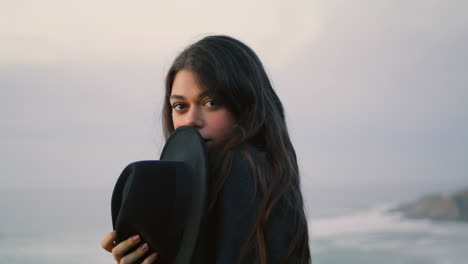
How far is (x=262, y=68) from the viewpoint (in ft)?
7.13

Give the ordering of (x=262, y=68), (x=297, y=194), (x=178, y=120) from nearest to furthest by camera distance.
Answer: (x=297, y=194)
(x=178, y=120)
(x=262, y=68)

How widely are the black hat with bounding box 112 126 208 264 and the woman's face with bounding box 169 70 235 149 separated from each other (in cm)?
19

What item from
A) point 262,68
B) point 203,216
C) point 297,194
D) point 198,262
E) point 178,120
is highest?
point 262,68

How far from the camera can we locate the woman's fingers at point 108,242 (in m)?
1.69

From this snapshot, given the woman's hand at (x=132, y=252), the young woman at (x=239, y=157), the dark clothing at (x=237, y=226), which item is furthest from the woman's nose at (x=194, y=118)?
the woman's hand at (x=132, y=252)

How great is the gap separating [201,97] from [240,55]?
31cm

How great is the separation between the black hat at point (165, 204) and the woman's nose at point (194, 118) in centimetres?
20

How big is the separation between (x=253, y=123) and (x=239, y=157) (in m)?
0.28

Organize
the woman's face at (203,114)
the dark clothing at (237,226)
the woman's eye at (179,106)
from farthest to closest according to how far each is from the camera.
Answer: the woman's eye at (179,106) → the woman's face at (203,114) → the dark clothing at (237,226)

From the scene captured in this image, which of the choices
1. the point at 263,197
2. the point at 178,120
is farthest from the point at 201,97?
the point at 263,197

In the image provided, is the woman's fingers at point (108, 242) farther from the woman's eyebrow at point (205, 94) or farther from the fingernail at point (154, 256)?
the woman's eyebrow at point (205, 94)

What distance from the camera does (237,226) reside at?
158 centimetres

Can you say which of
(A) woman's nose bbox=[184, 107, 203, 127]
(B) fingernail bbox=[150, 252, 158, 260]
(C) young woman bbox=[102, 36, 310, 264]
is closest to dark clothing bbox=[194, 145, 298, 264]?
(C) young woman bbox=[102, 36, 310, 264]

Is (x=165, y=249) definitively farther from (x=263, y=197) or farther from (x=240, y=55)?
(x=240, y=55)
